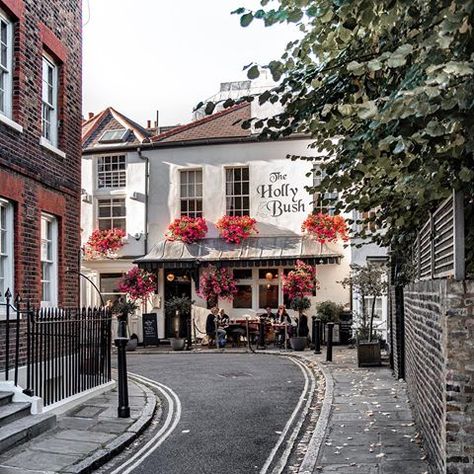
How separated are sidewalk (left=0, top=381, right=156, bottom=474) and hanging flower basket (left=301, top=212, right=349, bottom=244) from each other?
13.2m

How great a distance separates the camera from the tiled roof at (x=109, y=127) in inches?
1034

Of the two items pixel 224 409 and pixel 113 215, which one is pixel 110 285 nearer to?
pixel 113 215

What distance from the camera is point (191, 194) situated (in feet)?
81.5

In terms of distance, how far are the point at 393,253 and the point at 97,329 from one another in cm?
508

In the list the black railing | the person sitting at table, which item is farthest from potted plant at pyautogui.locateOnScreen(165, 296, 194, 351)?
the black railing

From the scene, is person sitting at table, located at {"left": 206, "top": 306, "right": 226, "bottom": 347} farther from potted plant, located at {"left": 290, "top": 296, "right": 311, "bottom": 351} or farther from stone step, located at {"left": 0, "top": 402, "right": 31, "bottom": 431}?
stone step, located at {"left": 0, "top": 402, "right": 31, "bottom": 431}

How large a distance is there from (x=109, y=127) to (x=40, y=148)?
52.6 feet

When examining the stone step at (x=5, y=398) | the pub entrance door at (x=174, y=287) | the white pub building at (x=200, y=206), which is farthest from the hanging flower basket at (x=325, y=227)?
the stone step at (x=5, y=398)

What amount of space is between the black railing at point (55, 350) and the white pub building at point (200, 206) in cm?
1178

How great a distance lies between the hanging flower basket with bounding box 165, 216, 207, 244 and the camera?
23.8m

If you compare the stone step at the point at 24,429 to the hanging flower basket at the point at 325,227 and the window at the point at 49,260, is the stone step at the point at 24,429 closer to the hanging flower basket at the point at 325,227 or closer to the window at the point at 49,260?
the window at the point at 49,260

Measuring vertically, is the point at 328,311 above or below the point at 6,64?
below

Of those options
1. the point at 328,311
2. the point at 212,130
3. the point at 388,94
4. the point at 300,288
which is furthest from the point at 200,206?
the point at 388,94

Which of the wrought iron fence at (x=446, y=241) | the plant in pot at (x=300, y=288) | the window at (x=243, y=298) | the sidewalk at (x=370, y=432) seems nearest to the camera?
the wrought iron fence at (x=446, y=241)
